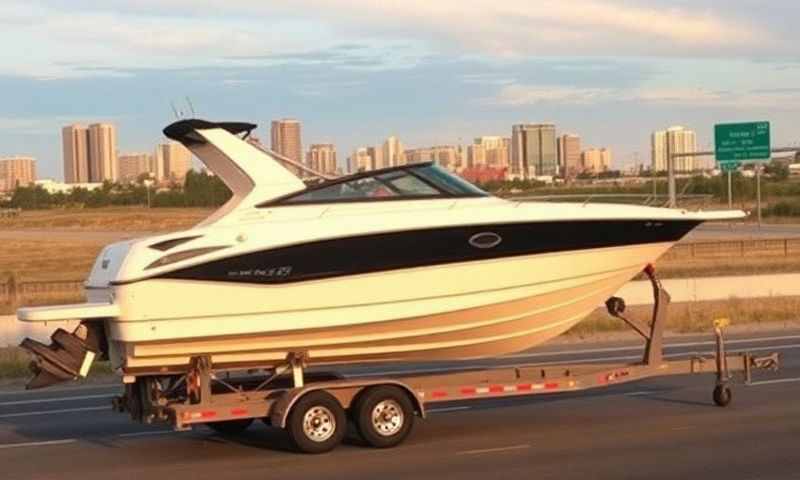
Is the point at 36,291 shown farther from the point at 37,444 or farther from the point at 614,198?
the point at 614,198

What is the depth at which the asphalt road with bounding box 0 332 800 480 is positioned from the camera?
36.7 feet

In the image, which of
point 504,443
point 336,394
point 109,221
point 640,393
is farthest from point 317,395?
point 109,221

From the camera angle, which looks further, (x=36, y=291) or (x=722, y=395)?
(x=36, y=291)

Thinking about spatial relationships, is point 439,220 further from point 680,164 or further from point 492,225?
point 680,164

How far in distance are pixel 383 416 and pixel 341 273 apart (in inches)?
53.8

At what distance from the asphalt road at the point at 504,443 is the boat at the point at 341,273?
2.83 feet

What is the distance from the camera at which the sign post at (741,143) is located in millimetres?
54531

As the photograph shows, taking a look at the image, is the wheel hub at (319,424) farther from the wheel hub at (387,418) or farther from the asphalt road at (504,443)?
the wheel hub at (387,418)

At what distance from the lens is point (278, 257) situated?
39.9ft

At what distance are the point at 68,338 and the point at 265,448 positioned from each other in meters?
2.12

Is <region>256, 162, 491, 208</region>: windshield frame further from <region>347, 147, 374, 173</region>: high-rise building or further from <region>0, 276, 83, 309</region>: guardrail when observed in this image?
<region>0, 276, 83, 309</region>: guardrail

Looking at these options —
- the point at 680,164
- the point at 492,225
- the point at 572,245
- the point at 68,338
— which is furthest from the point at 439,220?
the point at 680,164

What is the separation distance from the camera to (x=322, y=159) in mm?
15250

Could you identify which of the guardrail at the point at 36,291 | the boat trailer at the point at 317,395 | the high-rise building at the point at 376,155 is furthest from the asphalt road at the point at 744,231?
the boat trailer at the point at 317,395
